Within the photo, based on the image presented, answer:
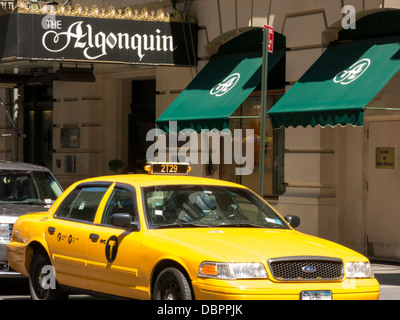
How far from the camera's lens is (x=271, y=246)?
30.3ft

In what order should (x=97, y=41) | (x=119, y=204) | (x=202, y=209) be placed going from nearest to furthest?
(x=202, y=209), (x=119, y=204), (x=97, y=41)

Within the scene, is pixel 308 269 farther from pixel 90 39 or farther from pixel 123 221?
pixel 90 39

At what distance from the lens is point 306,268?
8.99 meters

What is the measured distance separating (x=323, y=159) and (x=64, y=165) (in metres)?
9.93

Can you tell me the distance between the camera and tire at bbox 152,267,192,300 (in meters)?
8.87

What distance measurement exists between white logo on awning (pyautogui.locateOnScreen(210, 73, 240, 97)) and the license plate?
984 cm

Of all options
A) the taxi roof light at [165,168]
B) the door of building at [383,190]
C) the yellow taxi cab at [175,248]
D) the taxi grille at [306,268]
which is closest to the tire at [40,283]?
the yellow taxi cab at [175,248]

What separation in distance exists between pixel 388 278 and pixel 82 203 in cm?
556

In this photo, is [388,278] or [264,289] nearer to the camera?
[264,289]

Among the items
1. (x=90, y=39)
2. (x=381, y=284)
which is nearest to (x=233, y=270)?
(x=381, y=284)

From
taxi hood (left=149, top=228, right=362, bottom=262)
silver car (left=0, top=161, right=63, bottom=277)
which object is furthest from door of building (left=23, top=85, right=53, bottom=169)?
taxi hood (left=149, top=228, right=362, bottom=262)

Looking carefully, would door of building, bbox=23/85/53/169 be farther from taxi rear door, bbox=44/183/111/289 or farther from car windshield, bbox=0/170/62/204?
taxi rear door, bbox=44/183/111/289

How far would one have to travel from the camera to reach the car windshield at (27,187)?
48.1 feet
